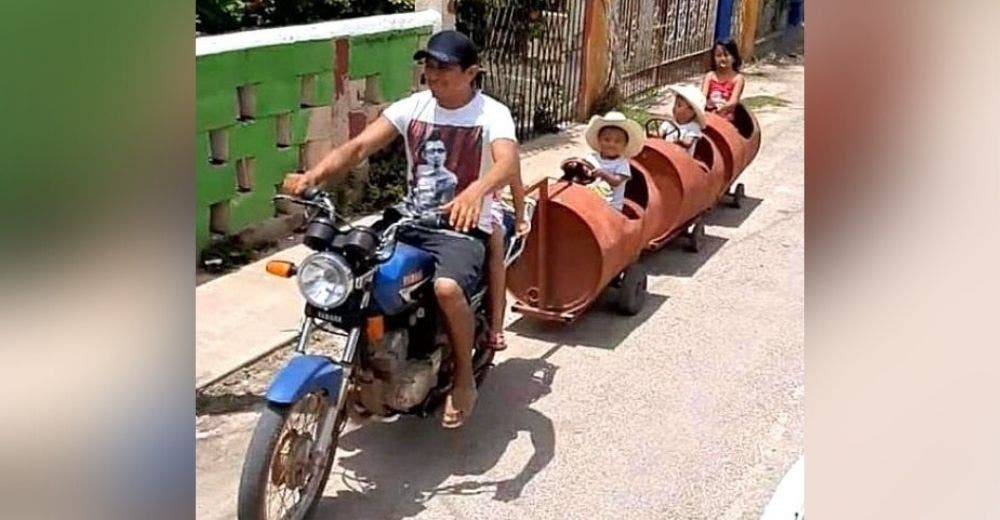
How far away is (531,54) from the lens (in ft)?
27.7

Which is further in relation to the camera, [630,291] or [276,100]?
[276,100]

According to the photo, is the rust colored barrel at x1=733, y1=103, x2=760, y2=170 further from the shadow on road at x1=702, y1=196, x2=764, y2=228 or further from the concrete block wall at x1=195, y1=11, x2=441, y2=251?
the concrete block wall at x1=195, y1=11, x2=441, y2=251

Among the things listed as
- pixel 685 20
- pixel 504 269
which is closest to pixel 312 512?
pixel 504 269

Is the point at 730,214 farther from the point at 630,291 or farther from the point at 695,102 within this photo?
the point at 630,291

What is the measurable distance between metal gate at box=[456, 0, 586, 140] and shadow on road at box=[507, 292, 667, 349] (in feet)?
10.3

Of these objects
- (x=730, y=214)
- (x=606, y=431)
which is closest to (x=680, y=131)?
(x=730, y=214)

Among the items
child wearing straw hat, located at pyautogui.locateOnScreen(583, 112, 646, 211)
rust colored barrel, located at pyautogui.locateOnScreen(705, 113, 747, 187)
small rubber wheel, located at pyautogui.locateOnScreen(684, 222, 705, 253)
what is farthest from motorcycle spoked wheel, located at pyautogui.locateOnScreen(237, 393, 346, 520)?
rust colored barrel, located at pyautogui.locateOnScreen(705, 113, 747, 187)

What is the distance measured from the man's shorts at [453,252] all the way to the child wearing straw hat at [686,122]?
2620 mm

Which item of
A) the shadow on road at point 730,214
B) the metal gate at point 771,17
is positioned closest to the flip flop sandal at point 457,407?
the shadow on road at point 730,214

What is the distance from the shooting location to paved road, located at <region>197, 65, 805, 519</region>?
3.49 m

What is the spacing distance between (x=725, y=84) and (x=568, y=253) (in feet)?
8.48

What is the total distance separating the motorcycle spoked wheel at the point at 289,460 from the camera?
2.99 meters

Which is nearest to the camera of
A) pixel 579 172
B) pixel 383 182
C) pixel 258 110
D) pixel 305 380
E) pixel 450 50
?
pixel 305 380
